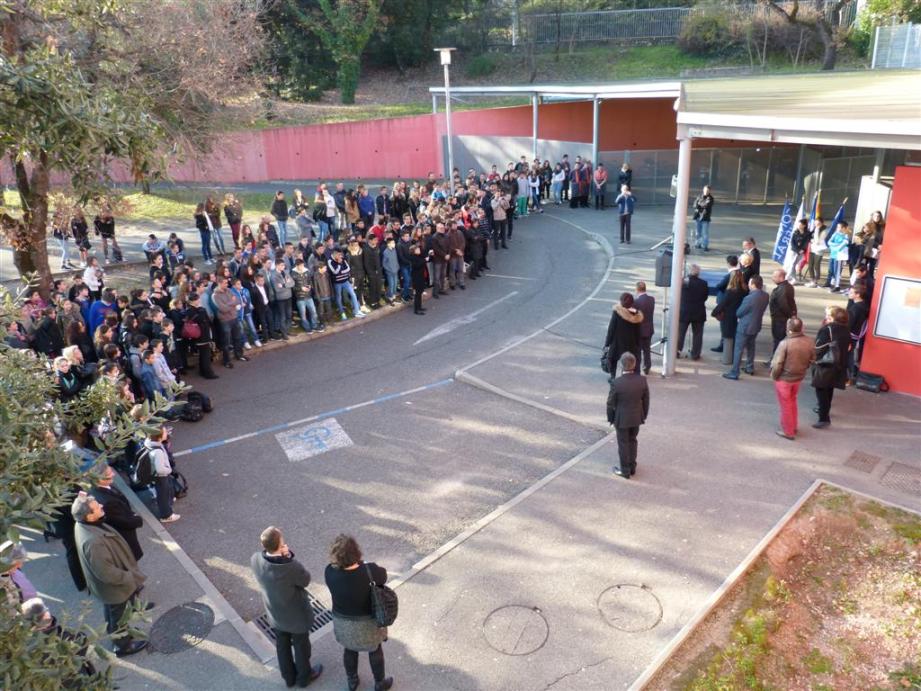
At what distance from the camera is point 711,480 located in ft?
28.0

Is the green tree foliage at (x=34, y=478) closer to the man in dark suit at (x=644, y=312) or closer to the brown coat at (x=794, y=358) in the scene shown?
the brown coat at (x=794, y=358)

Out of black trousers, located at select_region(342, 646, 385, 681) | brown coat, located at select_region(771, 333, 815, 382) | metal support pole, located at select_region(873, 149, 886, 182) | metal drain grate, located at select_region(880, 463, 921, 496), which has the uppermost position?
metal support pole, located at select_region(873, 149, 886, 182)

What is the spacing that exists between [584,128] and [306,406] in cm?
2396

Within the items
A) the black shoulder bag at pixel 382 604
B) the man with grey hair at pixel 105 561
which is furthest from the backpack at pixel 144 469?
the black shoulder bag at pixel 382 604

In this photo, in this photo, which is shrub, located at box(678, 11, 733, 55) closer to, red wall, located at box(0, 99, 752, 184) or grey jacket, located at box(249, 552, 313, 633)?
red wall, located at box(0, 99, 752, 184)

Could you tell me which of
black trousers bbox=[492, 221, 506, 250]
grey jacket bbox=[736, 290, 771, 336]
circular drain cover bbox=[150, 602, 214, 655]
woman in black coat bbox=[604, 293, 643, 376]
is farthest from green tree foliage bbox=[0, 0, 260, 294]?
grey jacket bbox=[736, 290, 771, 336]

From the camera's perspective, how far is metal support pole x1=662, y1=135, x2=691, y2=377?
10741 mm

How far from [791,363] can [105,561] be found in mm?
8089

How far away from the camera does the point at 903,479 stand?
27.8 feet

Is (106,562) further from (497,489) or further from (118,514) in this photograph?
(497,489)

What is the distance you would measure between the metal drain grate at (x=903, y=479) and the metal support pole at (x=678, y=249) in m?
3.56

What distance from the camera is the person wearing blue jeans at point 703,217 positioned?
59.5 ft

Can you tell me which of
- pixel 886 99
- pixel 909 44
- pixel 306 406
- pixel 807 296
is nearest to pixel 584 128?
pixel 909 44

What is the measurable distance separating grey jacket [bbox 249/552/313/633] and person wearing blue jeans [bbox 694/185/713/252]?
1560 centimetres
